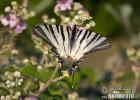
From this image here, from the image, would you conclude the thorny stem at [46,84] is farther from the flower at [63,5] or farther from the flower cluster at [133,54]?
the flower cluster at [133,54]

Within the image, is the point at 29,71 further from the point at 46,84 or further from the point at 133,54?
the point at 133,54

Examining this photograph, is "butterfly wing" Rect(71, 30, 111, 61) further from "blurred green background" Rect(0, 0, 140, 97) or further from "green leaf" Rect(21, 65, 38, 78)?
"blurred green background" Rect(0, 0, 140, 97)

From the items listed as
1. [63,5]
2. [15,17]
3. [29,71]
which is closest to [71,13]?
[63,5]

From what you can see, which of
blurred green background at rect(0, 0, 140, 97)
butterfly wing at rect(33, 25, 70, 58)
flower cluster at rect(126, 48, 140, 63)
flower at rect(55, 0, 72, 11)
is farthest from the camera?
blurred green background at rect(0, 0, 140, 97)

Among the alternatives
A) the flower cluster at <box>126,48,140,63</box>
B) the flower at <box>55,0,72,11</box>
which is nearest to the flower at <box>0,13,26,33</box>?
the flower at <box>55,0,72,11</box>

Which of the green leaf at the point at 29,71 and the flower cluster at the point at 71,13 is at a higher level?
the flower cluster at the point at 71,13

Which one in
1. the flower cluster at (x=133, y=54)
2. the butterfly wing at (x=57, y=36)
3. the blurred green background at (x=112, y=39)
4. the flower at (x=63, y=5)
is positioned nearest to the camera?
the butterfly wing at (x=57, y=36)

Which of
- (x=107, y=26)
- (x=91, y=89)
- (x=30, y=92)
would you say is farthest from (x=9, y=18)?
(x=107, y=26)

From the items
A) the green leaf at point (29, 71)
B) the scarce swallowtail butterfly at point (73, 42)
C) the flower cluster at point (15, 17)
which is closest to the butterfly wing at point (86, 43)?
the scarce swallowtail butterfly at point (73, 42)
